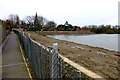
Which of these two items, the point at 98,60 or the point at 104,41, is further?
the point at 104,41

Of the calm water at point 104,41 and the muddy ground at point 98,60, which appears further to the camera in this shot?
the calm water at point 104,41

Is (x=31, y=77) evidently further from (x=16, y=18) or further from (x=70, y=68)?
(x=16, y=18)

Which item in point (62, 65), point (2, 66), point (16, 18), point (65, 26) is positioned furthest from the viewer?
point (16, 18)

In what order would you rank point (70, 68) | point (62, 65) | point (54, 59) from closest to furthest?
point (70, 68) → point (62, 65) → point (54, 59)

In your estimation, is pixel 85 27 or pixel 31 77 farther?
pixel 85 27

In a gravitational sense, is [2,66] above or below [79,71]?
below

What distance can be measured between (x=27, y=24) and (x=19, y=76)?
143 metres

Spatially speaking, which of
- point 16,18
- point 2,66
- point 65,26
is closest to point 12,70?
point 2,66

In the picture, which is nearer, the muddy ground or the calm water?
the muddy ground

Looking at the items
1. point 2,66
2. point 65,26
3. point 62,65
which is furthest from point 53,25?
point 62,65

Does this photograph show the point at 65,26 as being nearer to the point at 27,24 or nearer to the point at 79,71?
the point at 27,24

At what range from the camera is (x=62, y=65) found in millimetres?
4965

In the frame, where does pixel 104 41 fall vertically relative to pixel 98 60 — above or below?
below

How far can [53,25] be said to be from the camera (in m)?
151
